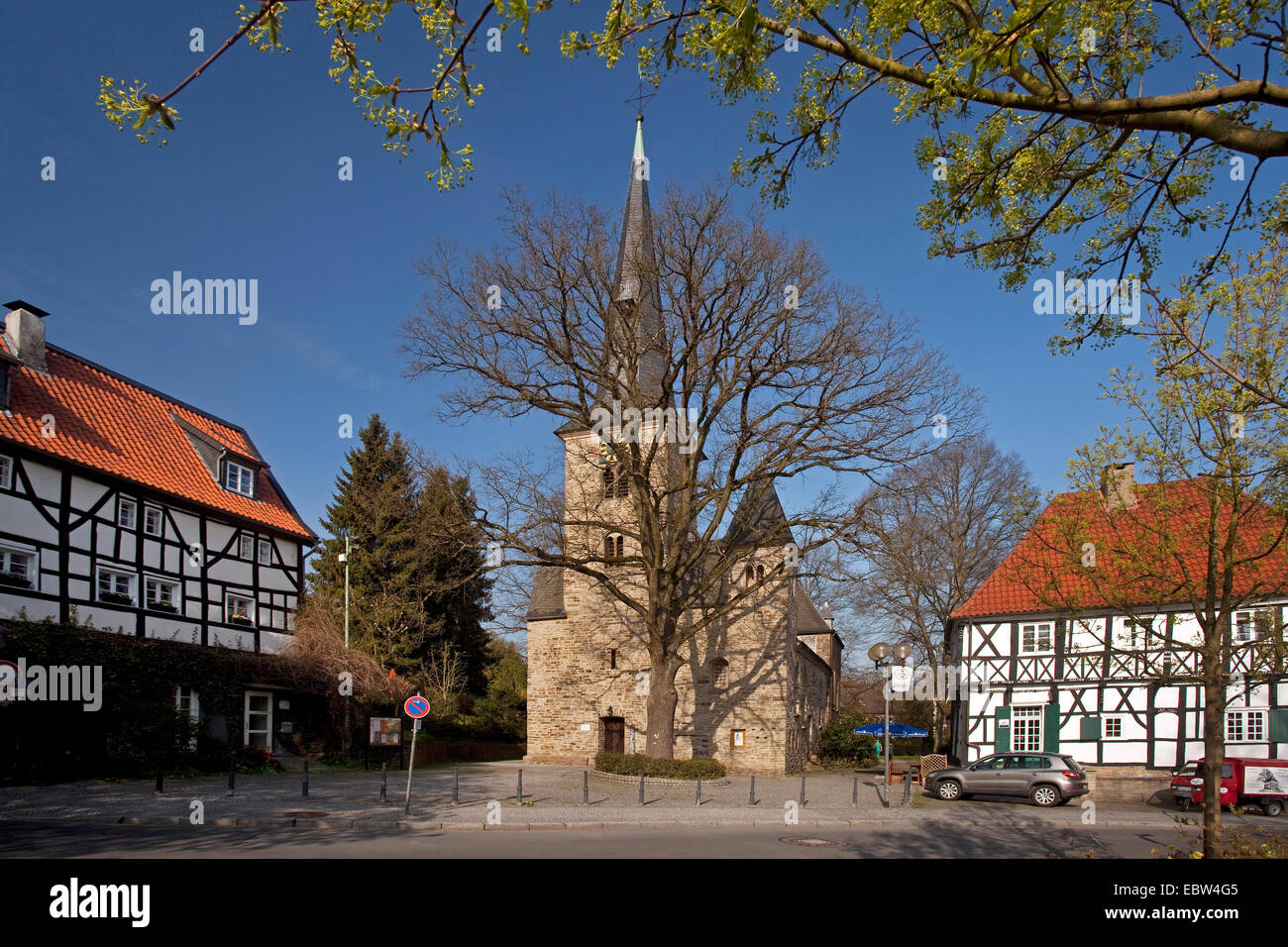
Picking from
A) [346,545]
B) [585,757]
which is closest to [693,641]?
[585,757]

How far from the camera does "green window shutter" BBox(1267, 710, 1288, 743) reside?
85.9 ft

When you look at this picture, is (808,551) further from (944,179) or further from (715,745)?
(944,179)

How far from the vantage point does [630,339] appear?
26.2 metres

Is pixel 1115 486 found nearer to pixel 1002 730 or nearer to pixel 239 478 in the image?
pixel 1002 730

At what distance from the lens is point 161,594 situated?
87.3 feet

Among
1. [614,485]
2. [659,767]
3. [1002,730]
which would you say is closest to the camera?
[659,767]

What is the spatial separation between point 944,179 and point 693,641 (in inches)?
1174

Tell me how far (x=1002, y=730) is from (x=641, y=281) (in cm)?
1910

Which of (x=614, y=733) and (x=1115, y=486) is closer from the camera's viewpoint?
(x=1115, y=486)

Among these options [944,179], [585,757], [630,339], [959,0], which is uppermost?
[630,339]

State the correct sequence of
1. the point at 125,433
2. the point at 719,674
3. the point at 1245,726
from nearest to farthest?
the point at 1245,726 < the point at 125,433 < the point at 719,674

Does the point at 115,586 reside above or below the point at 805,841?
above

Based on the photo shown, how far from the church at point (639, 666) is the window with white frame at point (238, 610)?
9.46m

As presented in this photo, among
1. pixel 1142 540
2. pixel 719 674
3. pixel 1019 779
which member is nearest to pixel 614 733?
pixel 719 674
